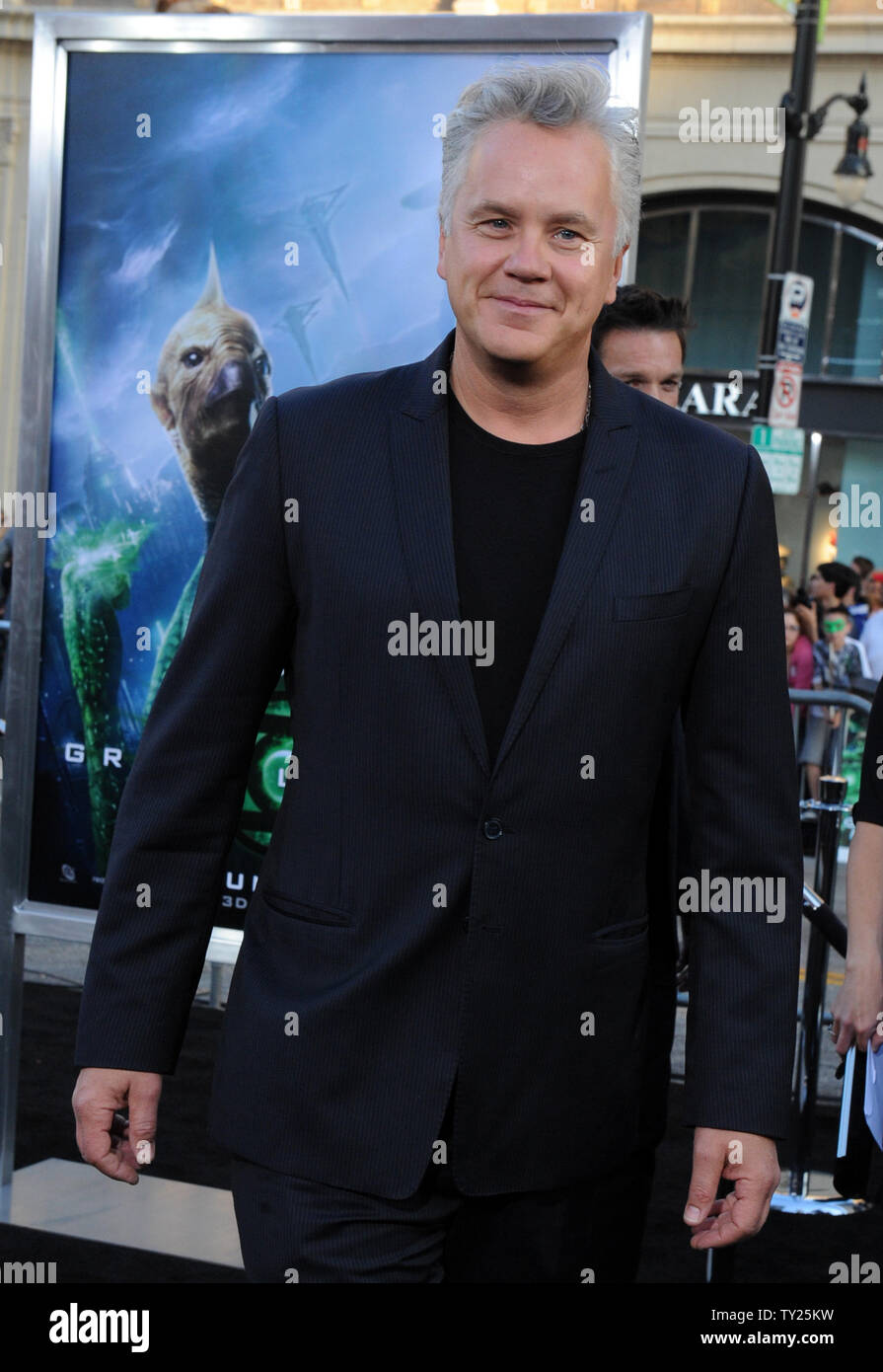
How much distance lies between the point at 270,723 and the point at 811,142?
17778 mm

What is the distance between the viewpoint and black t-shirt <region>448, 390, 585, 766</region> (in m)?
2.28

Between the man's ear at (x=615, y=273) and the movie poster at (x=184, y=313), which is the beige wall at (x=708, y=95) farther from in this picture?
the man's ear at (x=615, y=273)

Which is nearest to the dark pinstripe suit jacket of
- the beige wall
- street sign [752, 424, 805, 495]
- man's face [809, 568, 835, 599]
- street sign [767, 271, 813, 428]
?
street sign [752, 424, 805, 495]

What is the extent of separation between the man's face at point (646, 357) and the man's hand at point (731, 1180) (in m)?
2.19

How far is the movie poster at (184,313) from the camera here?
400cm

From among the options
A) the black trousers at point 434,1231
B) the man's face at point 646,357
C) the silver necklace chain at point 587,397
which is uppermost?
the man's face at point 646,357

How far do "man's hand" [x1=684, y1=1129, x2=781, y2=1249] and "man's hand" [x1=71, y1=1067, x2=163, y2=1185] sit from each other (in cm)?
73

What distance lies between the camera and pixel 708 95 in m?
20.0

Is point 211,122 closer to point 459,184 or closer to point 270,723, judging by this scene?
point 270,723

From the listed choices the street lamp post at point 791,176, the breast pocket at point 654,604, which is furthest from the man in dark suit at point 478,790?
the street lamp post at point 791,176

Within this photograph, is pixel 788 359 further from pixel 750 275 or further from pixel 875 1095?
pixel 750 275

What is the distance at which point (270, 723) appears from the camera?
4168 mm

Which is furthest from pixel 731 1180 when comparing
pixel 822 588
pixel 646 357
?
pixel 822 588

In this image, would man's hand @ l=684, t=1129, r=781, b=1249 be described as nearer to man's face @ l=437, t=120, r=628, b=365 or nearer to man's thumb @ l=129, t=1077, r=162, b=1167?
man's thumb @ l=129, t=1077, r=162, b=1167
